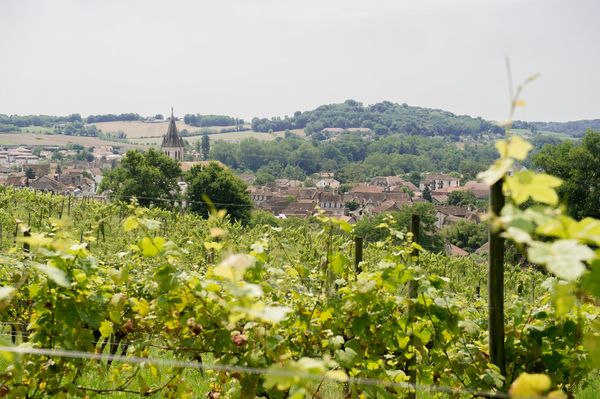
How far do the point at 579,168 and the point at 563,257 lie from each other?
4129 cm

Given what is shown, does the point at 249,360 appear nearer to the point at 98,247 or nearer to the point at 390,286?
the point at 390,286

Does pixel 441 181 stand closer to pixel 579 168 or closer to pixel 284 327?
pixel 579 168

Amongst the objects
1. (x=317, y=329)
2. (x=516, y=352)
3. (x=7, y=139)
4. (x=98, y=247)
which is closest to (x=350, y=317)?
(x=317, y=329)

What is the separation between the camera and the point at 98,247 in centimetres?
1648

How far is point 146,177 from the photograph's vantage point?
153 ft

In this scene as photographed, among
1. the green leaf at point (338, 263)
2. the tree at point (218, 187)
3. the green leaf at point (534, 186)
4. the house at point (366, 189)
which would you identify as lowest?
the house at point (366, 189)

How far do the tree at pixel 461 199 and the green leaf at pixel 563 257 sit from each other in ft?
303

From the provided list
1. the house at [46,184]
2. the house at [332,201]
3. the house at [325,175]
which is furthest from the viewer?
the house at [325,175]

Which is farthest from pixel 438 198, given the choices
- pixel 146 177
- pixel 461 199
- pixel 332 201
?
pixel 146 177

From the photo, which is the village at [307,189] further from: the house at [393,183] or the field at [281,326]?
the field at [281,326]

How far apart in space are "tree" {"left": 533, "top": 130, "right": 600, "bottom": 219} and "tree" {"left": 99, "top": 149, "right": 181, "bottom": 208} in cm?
2326

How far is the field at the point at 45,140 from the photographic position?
16975 centimetres

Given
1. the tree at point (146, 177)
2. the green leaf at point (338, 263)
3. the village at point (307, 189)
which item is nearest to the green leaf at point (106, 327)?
the green leaf at point (338, 263)

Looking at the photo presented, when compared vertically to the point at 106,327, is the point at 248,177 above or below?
below
